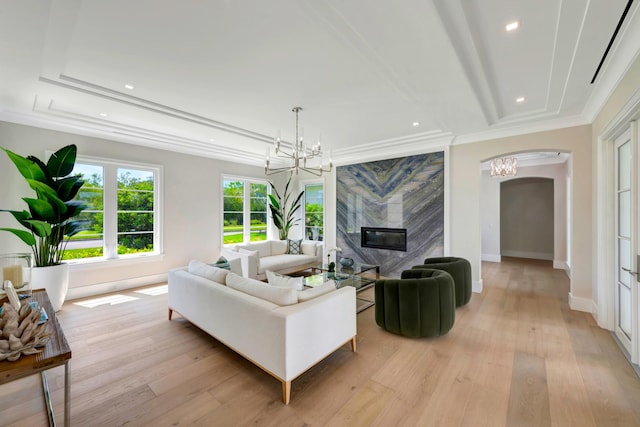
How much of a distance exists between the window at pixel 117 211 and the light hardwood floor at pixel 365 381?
1.60 m

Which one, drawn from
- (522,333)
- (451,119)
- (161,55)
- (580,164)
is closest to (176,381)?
(161,55)

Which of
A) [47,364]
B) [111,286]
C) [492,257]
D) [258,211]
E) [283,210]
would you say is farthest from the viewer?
[492,257]

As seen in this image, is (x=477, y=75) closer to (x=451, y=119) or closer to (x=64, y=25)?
(x=451, y=119)

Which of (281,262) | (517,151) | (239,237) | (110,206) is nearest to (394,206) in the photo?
(517,151)

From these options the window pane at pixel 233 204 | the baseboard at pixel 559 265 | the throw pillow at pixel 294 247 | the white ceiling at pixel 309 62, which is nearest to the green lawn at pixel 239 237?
the window pane at pixel 233 204

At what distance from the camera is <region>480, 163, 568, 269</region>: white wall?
6.49m

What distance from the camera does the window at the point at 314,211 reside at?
281 inches

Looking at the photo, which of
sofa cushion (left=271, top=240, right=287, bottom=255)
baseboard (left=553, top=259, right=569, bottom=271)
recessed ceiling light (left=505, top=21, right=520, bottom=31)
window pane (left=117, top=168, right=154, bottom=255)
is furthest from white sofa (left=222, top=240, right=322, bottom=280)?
baseboard (left=553, top=259, right=569, bottom=271)

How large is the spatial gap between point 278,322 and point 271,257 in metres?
3.82

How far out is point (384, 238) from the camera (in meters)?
5.81

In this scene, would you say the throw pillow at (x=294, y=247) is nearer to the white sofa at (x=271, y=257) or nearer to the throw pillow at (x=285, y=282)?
the white sofa at (x=271, y=257)

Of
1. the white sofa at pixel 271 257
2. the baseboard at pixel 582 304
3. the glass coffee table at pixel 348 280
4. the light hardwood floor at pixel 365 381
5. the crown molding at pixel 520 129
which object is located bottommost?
the light hardwood floor at pixel 365 381

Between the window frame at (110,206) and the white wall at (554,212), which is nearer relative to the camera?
the window frame at (110,206)

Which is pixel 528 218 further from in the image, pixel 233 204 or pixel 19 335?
pixel 19 335
